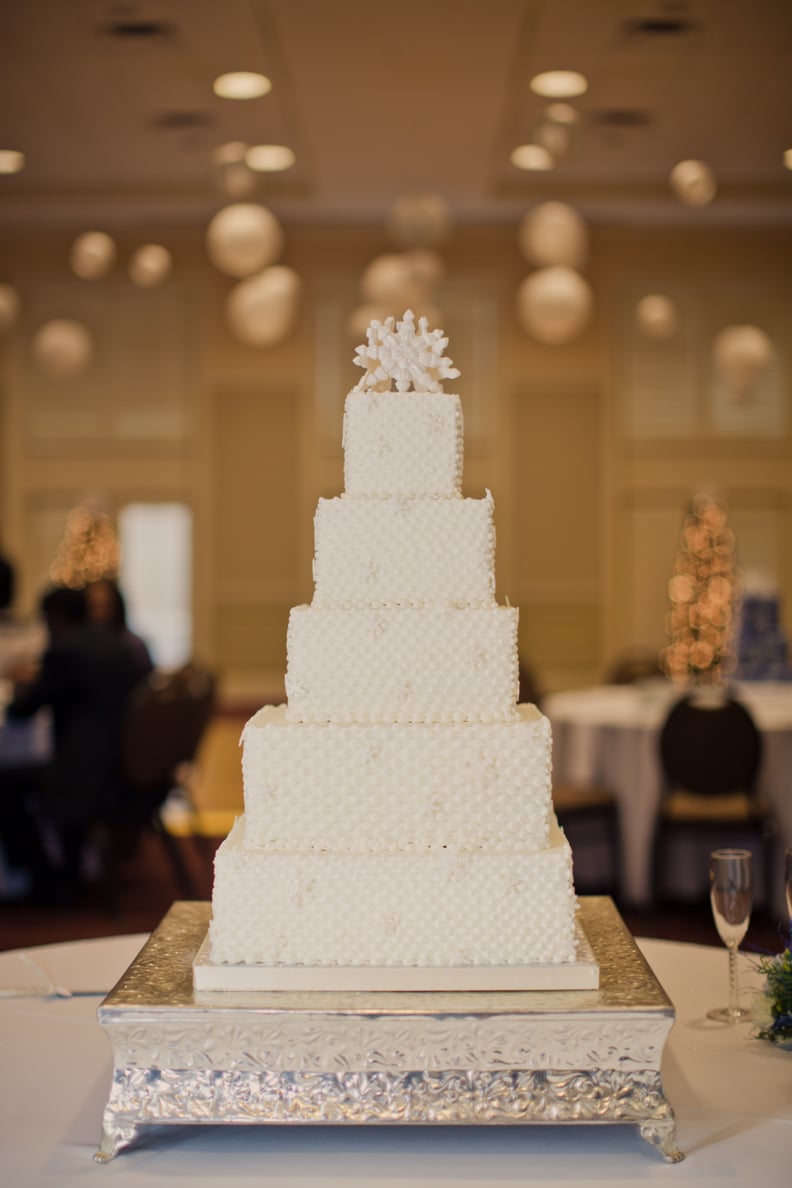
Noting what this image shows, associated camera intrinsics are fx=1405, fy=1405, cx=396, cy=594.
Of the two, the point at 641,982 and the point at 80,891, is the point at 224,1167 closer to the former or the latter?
the point at 641,982

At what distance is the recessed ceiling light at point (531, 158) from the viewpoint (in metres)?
9.98

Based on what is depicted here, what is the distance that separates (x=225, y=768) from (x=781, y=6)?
5931 millimetres

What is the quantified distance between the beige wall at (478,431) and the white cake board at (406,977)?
1135 cm

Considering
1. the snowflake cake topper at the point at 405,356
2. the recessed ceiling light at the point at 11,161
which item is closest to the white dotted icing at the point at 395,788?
the snowflake cake topper at the point at 405,356

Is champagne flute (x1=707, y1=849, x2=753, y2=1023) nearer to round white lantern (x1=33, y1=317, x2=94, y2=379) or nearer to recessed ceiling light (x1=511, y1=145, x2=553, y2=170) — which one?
recessed ceiling light (x1=511, y1=145, x2=553, y2=170)

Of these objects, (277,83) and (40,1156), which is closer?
(40,1156)

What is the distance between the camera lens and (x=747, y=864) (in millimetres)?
2186

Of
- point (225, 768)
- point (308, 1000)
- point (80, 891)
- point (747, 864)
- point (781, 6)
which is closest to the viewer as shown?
point (308, 1000)

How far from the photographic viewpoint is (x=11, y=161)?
35.6 feet

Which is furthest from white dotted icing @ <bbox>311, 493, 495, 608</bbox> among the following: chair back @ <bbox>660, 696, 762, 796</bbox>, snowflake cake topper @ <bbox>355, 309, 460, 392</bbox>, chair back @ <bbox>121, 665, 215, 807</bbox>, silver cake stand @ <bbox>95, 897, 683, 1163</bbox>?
chair back @ <bbox>660, 696, 762, 796</bbox>

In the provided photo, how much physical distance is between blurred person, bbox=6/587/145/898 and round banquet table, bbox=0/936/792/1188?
371 centimetres

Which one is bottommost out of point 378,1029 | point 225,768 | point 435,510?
point 225,768

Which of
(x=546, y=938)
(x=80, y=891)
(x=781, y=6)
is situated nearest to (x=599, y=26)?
(x=781, y=6)

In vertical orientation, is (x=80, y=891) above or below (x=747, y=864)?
below
